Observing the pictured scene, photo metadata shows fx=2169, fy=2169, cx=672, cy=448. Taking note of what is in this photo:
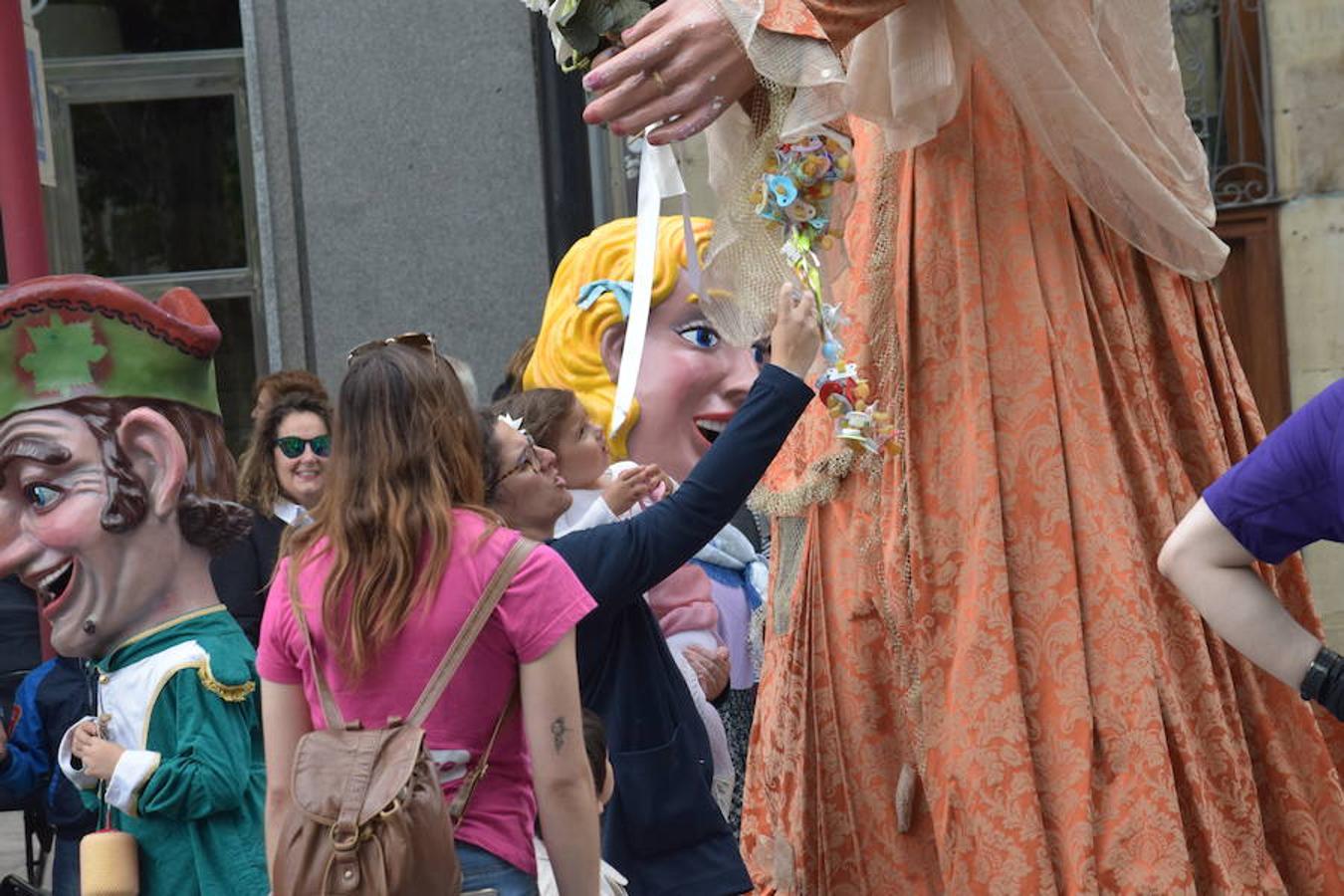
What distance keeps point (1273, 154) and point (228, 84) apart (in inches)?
173

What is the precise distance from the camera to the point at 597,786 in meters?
3.98

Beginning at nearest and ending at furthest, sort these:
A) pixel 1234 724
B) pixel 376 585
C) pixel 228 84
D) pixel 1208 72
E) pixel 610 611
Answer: pixel 376 585, pixel 1234 724, pixel 610 611, pixel 1208 72, pixel 228 84

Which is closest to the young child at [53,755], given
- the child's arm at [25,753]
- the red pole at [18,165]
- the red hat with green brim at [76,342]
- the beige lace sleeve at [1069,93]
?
the child's arm at [25,753]

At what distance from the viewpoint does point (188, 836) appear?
406cm

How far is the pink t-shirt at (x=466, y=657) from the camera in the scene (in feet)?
11.0

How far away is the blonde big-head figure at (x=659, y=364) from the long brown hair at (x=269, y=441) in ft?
3.32

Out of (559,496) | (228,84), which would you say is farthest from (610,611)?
(228,84)

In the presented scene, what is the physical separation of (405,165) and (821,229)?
5282mm

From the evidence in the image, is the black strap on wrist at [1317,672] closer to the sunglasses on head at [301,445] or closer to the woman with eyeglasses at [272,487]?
the woman with eyeglasses at [272,487]

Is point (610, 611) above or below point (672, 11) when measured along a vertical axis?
below

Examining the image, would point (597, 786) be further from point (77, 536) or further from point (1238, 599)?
point (1238, 599)

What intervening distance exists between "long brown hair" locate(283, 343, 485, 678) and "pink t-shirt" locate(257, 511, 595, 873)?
3 centimetres

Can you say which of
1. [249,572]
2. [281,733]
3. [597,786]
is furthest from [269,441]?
[281,733]

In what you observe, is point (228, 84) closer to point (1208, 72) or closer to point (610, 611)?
point (1208, 72)
